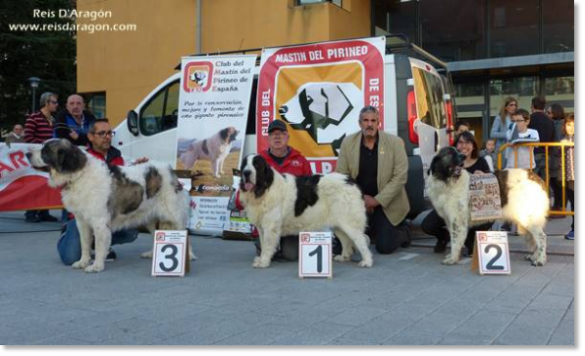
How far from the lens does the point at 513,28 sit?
1644 centimetres

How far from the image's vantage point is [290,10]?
53.0ft

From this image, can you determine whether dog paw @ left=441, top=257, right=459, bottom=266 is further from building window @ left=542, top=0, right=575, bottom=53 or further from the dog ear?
building window @ left=542, top=0, right=575, bottom=53

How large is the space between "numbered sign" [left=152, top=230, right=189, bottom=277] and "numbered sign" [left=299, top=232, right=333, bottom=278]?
1.24 metres

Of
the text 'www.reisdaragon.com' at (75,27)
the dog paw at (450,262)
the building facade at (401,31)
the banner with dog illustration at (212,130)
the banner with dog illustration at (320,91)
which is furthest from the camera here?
the text 'www.reisdaragon.com' at (75,27)

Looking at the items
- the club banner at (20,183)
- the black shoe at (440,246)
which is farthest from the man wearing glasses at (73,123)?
the black shoe at (440,246)

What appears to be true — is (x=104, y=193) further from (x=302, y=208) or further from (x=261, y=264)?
(x=302, y=208)

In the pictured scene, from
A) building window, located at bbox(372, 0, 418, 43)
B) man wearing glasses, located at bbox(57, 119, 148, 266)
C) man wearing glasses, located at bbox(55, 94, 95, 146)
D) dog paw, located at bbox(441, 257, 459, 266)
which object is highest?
building window, located at bbox(372, 0, 418, 43)

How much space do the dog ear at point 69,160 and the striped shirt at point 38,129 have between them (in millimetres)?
4216

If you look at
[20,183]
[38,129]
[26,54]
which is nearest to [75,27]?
[26,54]

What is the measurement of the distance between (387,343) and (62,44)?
2923 centimetres

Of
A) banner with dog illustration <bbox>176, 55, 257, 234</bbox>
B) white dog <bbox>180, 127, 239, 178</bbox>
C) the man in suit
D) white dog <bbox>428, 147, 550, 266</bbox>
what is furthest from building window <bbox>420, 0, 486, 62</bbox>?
white dog <bbox>428, 147, 550, 266</bbox>

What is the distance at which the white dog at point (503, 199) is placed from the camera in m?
6.12

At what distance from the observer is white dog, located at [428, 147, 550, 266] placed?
612 cm

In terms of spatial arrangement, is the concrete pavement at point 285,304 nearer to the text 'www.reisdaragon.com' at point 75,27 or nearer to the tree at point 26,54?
the text 'www.reisdaragon.com' at point 75,27
